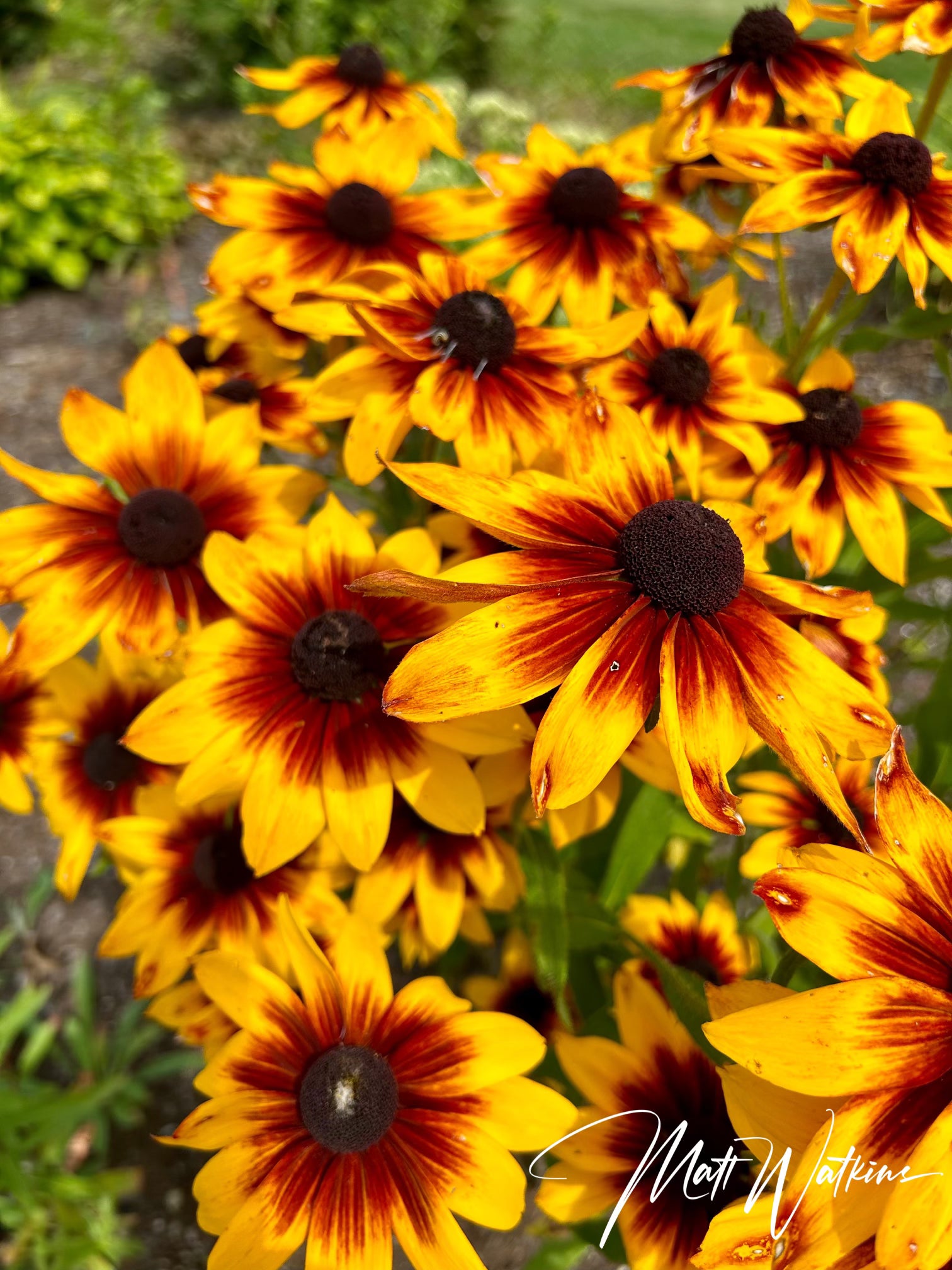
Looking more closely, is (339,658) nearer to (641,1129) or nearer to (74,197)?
(641,1129)

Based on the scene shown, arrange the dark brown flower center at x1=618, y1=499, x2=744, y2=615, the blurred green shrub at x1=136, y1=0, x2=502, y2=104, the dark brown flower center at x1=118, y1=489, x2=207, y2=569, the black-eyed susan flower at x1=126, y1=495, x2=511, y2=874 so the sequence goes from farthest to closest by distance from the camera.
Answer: the blurred green shrub at x1=136, y1=0, x2=502, y2=104 < the dark brown flower center at x1=118, y1=489, x2=207, y2=569 < the black-eyed susan flower at x1=126, y1=495, x2=511, y2=874 < the dark brown flower center at x1=618, y1=499, x2=744, y2=615

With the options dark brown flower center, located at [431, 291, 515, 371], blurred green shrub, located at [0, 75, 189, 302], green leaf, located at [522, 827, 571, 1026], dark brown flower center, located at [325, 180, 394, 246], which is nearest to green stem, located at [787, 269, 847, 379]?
dark brown flower center, located at [431, 291, 515, 371]

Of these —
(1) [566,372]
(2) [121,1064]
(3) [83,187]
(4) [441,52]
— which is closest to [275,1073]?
(1) [566,372]

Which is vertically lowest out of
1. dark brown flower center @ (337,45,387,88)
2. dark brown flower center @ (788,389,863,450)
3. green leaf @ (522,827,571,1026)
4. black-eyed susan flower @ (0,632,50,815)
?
black-eyed susan flower @ (0,632,50,815)

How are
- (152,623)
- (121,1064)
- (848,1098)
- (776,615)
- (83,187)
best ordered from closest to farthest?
1. (848,1098)
2. (776,615)
3. (152,623)
4. (121,1064)
5. (83,187)

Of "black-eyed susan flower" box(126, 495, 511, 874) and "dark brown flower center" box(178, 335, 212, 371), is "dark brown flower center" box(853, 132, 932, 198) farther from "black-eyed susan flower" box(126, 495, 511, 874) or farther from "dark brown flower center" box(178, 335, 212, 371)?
"dark brown flower center" box(178, 335, 212, 371)

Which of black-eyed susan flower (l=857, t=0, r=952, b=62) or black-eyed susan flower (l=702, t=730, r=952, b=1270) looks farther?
black-eyed susan flower (l=857, t=0, r=952, b=62)

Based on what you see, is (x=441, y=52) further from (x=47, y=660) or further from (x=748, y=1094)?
(x=748, y=1094)
